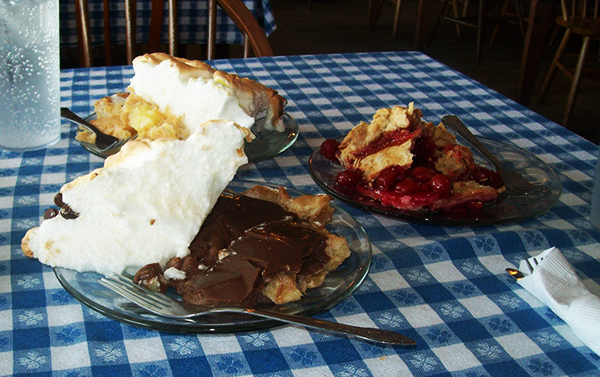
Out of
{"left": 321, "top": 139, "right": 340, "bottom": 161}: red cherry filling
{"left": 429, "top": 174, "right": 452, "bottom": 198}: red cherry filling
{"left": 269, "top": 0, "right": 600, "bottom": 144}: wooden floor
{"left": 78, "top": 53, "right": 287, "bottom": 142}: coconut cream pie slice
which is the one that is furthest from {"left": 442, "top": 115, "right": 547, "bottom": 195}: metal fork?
{"left": 269, "top": 0, "right": 600, "bottom": 144}: wooden floor

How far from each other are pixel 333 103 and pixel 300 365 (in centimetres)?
88

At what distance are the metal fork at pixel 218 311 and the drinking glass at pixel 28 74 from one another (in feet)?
1.71

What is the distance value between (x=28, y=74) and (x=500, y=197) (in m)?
A: 0.81

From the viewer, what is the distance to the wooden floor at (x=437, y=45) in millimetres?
4039

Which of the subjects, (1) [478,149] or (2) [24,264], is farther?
(1) [478,149]

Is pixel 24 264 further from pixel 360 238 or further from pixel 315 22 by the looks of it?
pixel 315 22

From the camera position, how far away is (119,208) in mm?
712

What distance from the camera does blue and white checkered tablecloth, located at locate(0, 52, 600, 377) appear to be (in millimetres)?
654

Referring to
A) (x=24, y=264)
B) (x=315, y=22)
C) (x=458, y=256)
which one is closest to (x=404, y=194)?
(x=458, y=256)

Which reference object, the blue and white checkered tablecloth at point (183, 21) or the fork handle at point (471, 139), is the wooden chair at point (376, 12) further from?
the fork handle at point (471, 139)

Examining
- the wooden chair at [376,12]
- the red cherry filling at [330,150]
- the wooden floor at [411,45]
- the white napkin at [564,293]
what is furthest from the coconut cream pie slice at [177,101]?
the wooden chair at [376,12]

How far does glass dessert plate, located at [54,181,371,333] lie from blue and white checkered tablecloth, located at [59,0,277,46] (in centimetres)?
185

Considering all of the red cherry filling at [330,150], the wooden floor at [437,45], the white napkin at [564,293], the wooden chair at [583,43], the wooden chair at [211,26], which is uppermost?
the white napkin at [564,293]

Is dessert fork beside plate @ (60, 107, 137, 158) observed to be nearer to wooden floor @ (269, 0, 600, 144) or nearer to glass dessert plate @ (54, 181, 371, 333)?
glass dessert plate @ (54, 181, 371, 333)
